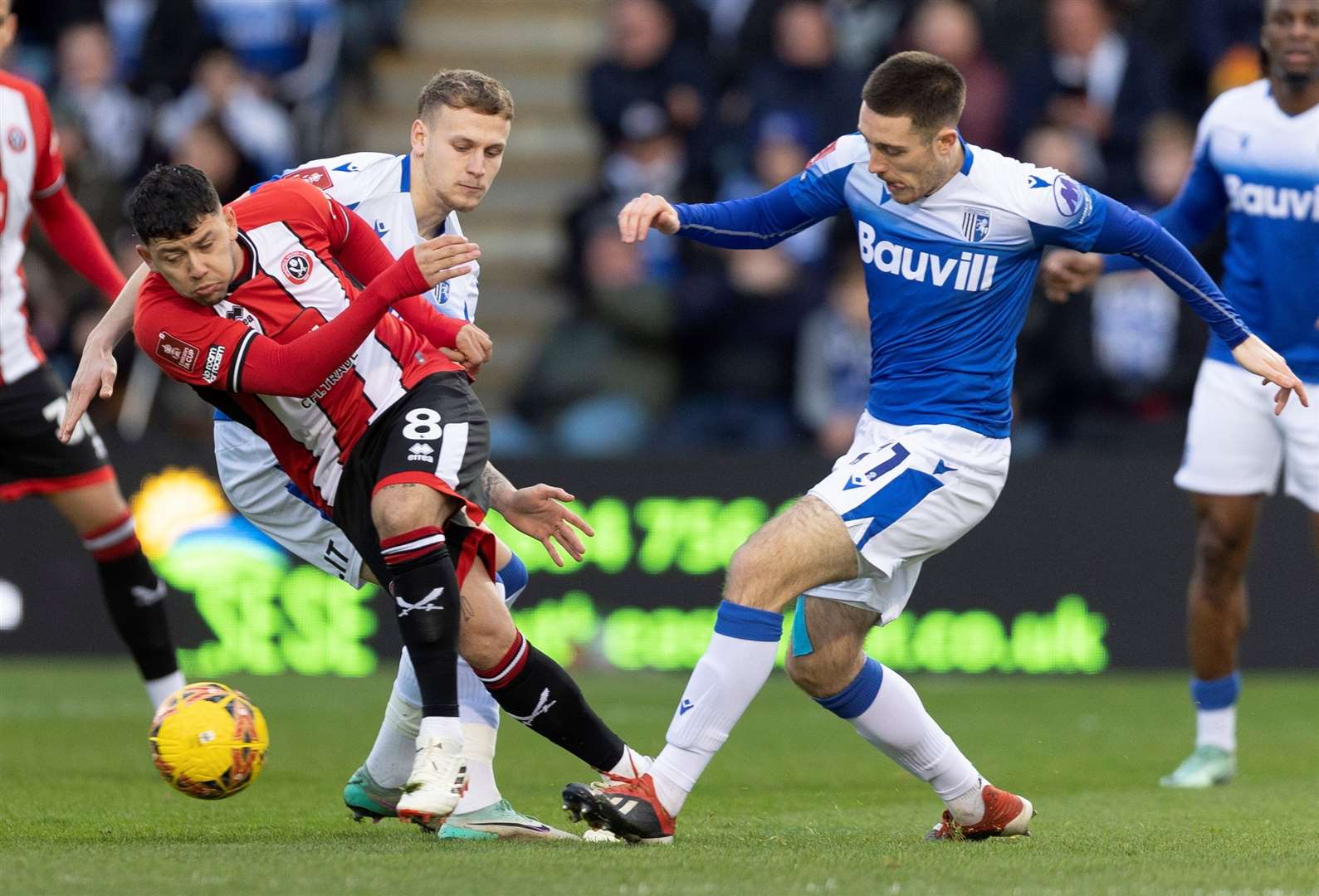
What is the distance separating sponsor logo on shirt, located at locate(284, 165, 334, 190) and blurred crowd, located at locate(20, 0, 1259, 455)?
6.19 metres

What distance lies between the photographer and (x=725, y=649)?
562 centimetres

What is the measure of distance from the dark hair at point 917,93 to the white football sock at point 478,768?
7.36ft

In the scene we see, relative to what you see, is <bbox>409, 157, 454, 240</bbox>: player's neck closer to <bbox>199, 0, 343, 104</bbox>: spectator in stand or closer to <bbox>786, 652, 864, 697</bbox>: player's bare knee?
<bbox>786, 652, 864, 697</bbox>: player's bare knee

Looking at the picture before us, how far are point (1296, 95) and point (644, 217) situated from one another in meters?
3.28

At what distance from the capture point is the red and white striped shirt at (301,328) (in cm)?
579

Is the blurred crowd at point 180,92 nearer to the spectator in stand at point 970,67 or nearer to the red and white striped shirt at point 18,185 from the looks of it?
the spectator in stand at point 970,67


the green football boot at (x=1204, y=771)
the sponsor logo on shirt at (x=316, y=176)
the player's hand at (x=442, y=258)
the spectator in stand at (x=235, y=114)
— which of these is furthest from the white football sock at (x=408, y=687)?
the spectator in stand at (x=235, y=114)

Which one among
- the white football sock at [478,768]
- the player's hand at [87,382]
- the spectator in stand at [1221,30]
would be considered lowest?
the white football sock at [478,768]

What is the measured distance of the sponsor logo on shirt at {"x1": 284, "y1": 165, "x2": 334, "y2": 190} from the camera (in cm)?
629

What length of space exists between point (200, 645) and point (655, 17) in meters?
5.64

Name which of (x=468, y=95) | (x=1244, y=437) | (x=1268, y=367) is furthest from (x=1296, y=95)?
(x=468, y=95)

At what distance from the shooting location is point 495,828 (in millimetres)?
5914

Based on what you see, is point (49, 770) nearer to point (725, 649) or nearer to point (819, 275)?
point (725, 649)

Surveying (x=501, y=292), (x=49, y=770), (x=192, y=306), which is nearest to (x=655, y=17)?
(x=501, y=292)
